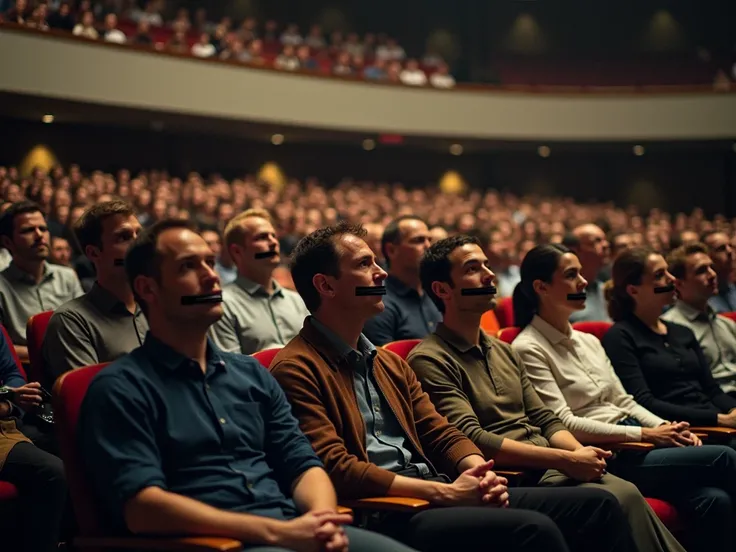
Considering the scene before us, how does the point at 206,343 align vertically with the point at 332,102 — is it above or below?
below

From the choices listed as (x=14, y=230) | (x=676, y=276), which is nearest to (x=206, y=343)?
(x=14, y=230)

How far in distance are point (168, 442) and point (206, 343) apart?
22 centimetres

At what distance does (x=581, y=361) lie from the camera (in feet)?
8.24

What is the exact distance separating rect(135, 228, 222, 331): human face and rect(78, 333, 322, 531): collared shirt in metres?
0.06

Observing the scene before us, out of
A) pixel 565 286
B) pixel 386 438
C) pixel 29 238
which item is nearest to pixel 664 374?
pixel 565 286

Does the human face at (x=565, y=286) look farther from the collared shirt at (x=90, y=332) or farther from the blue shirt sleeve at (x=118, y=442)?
the blue shirt sleeve at (x=118, y=442)

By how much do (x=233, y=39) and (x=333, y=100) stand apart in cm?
142

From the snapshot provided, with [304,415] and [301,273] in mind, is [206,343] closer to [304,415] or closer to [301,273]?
[304,415]

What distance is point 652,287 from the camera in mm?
2818

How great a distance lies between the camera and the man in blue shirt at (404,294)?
3.06 meters

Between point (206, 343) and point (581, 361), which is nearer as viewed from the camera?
point (206, 343)

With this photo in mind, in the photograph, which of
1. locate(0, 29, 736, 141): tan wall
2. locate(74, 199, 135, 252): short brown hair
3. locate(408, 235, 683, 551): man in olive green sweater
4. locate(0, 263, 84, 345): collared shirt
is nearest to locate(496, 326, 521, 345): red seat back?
locate(408, 235, 683, 551): man in olive green sweater

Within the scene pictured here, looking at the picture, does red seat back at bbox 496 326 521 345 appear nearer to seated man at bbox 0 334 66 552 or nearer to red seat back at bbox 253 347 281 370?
red seat back at bbox 253 347 281 370

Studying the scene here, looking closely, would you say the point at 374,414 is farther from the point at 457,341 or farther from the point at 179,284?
the point at 179,284
